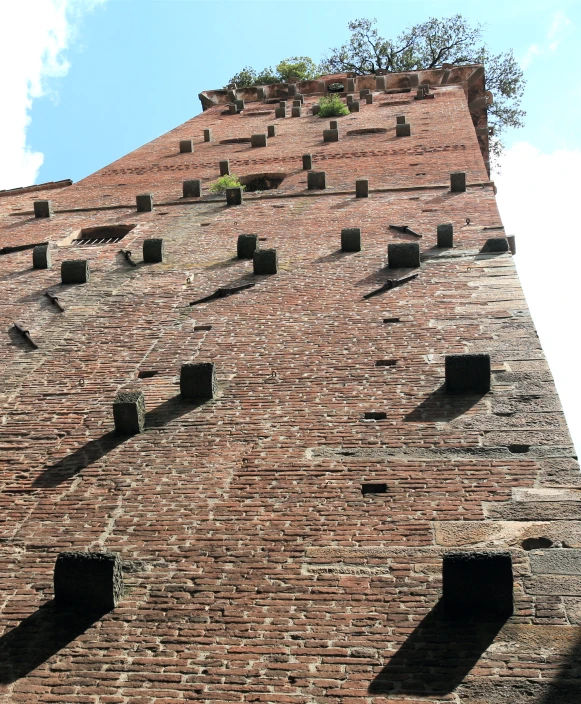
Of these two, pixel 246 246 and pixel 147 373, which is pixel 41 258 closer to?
pixel 246 246

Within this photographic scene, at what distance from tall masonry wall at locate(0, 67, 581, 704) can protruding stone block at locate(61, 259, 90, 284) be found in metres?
0.13

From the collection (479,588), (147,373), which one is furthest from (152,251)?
(479,588)

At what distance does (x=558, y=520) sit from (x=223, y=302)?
22.2ft

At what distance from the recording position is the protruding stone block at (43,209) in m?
20.0

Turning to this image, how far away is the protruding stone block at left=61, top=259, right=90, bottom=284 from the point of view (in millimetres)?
15258

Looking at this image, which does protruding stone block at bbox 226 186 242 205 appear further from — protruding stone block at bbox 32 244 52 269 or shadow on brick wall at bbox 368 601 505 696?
shadow on brick wall at bbox 368 601 505 696

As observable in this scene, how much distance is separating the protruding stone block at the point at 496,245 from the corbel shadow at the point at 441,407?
459 cm

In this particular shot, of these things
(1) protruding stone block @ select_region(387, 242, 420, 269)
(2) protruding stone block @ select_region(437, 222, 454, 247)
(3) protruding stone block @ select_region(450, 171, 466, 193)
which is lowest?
(1) protruding stone block @ select_region(387, 242, 420, 269)

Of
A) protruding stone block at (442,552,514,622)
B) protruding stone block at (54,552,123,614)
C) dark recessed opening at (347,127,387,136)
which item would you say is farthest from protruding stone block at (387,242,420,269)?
dark recessed opening at (347,127,387,136)

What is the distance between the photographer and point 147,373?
11.7 meters

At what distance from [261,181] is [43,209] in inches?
199

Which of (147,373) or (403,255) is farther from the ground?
(403,255)

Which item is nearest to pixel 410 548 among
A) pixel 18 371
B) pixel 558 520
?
pixel 558 520

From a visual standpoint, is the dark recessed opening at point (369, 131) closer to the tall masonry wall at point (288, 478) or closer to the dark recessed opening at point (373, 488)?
the tall masonry wall at point (288, 478)
